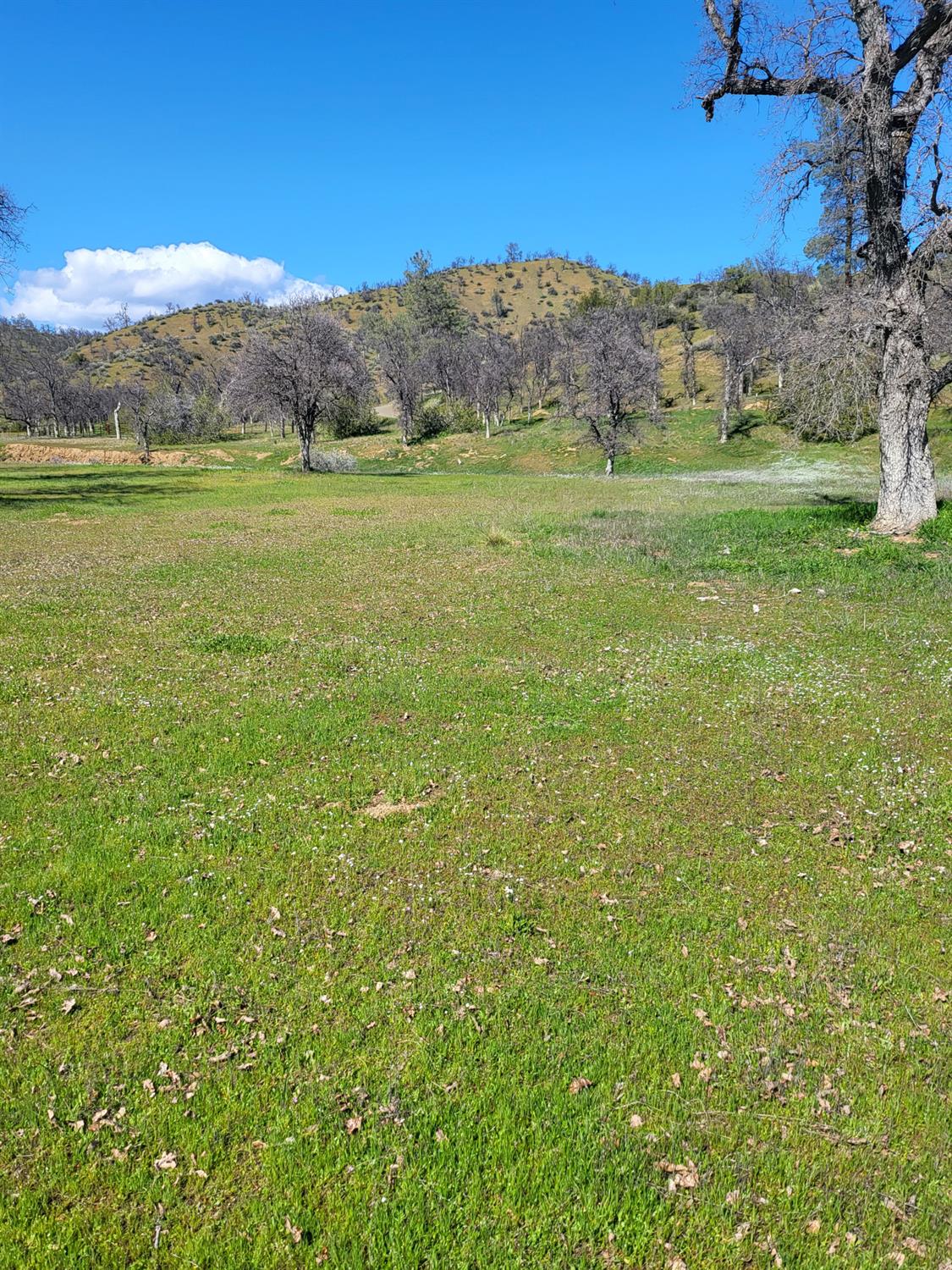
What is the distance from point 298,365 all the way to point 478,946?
53478 millimetres

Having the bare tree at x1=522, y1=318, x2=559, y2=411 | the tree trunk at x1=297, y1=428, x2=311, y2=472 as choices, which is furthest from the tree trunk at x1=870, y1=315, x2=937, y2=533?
the bare tree at x1=522, y1=318, x2=559, y2=411

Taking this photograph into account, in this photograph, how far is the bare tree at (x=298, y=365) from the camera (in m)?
52.6

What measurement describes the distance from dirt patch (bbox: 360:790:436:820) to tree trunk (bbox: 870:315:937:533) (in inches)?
735

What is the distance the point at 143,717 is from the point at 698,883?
309 inches

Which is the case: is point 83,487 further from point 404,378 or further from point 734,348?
point 734,348

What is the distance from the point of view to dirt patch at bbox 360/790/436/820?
7.93 m

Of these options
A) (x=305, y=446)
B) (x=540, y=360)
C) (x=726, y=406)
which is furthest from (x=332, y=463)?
(x=540, y=360)

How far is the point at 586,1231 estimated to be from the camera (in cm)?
382

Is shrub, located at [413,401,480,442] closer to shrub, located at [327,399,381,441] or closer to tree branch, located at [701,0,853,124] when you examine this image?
shrub, located at [327,399,381,441]

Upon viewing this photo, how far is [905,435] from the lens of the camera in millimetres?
20469

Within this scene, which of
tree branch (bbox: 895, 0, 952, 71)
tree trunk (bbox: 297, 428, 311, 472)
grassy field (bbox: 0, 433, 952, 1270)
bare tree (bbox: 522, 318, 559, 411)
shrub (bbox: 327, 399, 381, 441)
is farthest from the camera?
bare tree (bbox: 522, 318, 559, 411)

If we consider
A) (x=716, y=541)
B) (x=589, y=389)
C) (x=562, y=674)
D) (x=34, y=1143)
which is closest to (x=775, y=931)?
(x=34, y=1143)

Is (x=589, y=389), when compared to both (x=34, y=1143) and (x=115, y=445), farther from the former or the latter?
(x=115, y=445)

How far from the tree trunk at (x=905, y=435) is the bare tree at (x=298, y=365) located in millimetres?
41682
